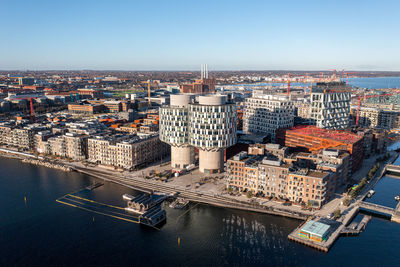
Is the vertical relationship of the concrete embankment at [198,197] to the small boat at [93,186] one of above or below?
above

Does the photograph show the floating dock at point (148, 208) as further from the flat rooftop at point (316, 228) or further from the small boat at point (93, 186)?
the flat rooftop at point (316, 228)

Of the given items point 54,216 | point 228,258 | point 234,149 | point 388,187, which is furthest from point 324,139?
point 54,216

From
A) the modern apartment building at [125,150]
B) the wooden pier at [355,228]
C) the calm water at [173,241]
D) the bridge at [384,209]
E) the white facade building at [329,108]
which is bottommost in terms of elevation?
the calm water at [173,241]

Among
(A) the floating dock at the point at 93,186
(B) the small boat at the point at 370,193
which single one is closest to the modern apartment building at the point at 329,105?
(B) the small boat at the point at 370,193

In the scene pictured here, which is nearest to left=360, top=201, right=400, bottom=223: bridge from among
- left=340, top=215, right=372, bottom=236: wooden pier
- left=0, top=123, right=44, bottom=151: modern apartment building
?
left=340, top=215, right=372, bottom=236: wooden pier

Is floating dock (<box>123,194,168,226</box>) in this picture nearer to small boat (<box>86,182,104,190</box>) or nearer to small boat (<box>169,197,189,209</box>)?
small boat (<box>169,197,189,209</box>)

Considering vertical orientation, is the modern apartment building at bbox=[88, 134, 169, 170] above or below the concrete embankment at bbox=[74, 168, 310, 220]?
above
